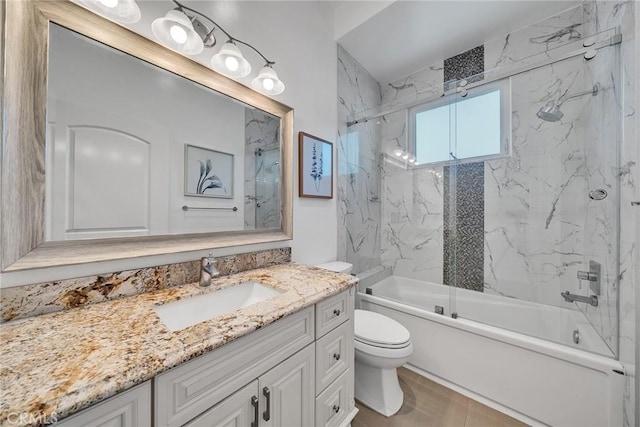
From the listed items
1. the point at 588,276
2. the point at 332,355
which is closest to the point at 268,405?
the point at 332,355

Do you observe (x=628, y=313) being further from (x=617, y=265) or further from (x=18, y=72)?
(x=18, y=72)

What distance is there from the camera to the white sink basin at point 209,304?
3.08ft

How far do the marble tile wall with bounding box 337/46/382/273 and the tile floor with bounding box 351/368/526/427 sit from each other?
41.9 inches

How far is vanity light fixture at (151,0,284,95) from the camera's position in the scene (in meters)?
0.99

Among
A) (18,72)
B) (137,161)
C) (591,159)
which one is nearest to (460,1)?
(591,159)

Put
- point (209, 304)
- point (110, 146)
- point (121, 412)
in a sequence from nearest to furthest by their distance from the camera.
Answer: point (121, 412)
point (110, 146)
point (209, 304)

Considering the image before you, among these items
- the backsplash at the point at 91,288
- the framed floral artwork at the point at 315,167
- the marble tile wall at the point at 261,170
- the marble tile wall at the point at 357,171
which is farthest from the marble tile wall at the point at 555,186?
the backsplash at the point at 91,288

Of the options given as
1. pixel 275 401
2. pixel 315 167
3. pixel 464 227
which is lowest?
pixel 275 401

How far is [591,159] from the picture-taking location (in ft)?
5.64

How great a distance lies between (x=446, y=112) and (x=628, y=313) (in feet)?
6.19

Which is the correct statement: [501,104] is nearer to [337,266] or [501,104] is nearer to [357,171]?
[357,171]

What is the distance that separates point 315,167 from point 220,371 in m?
1.45

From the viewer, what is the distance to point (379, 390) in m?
1.51

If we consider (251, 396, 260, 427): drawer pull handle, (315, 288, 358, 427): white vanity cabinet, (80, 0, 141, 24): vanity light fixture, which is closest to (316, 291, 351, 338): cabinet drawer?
(315, 288, 358, 427): white vanity cabinet
